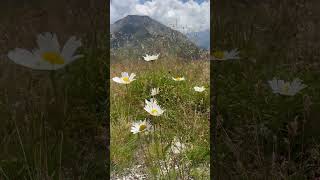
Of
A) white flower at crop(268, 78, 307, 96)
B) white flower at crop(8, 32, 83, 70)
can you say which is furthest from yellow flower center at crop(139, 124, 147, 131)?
white flower at crop(268, 78, 307, 96)

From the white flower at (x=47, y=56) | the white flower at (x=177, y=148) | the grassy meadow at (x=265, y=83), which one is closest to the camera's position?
the white flower at (x=47, y=56)

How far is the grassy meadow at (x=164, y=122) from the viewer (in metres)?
1.73

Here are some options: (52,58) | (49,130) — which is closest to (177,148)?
(49,130)

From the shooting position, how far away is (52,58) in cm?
128

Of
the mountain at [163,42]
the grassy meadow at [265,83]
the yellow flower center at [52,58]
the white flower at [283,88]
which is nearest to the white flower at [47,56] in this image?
the yellow flower center at [52,58]

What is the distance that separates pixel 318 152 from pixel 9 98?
0.98 metres

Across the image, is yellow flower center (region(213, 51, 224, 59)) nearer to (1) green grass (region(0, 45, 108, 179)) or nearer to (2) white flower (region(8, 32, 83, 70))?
(1) green grass (region(0, 45, 108, 179))

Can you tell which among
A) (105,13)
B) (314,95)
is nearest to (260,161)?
(314,95)

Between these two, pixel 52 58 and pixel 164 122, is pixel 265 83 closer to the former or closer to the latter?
pixel 164 122

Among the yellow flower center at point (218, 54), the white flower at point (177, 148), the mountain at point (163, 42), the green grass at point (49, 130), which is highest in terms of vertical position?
the mountain at point (163, 42)

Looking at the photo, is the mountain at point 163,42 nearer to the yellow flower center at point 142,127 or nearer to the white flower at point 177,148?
the white flower at point 177,148

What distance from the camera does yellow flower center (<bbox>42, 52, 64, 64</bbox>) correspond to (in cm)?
127

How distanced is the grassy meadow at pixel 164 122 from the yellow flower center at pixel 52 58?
0.35 metres

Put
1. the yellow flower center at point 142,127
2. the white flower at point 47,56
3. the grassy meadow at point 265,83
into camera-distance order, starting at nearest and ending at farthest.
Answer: the white flower at point 47,56, the yellow flower center at point 142,127, the grassy meadow at point 265,83
